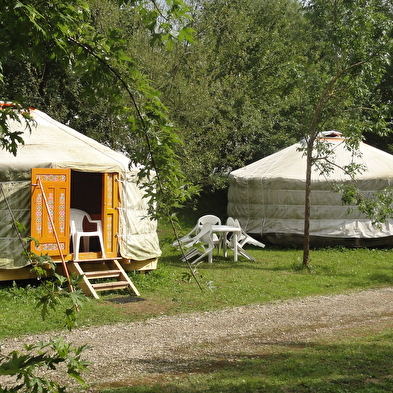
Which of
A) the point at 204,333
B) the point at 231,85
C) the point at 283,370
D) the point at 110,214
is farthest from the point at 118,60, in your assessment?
the point at 231,85

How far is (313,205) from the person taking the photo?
12.9m

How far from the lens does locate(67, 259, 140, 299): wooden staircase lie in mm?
7598

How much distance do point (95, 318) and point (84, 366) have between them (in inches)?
171

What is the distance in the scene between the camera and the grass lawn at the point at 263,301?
419cm

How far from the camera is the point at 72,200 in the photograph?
1068 cm

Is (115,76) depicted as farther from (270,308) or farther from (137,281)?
(137,281)

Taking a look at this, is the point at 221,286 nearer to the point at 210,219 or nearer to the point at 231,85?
the point at 210,219

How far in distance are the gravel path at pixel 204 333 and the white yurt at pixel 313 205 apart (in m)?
5.13

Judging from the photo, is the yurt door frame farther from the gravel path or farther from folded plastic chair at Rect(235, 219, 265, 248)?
folded plastic chair at Rect(235, 219, 265, 248)

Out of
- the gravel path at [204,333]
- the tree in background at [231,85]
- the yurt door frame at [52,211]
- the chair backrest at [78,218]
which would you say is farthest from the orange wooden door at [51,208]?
the gravel path at [204,333]

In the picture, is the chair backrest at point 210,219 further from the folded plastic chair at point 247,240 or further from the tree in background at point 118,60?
the tree in background at point 118,60

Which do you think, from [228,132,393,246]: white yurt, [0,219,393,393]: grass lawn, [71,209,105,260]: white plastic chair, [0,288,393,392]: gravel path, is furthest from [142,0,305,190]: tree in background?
[0,288,393,392]: gravel path

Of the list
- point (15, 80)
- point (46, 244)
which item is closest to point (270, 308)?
point (46, 244)

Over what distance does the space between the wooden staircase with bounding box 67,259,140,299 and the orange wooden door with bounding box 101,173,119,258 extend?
0.59ft
